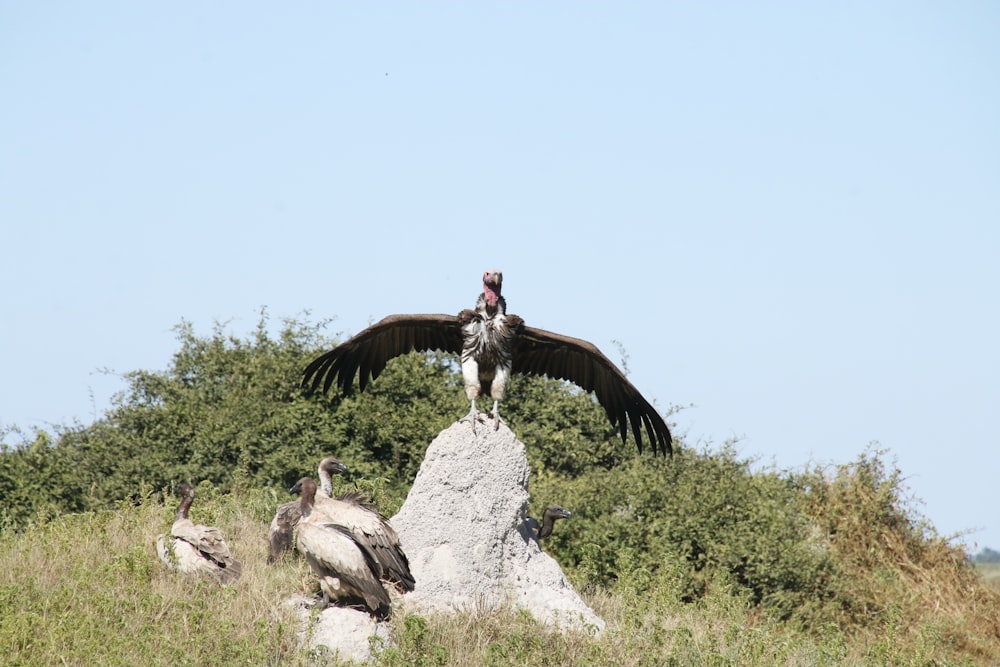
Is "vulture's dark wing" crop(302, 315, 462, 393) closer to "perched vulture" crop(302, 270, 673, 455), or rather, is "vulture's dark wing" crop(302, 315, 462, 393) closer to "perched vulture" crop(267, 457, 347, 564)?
"perched vulture" crop(302, 270, 673, 455)

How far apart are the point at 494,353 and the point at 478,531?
1.28 metres

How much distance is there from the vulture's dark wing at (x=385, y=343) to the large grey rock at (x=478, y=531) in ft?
3.29

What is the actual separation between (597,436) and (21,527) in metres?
6.19

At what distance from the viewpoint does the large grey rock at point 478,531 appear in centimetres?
970

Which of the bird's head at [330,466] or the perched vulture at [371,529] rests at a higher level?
the bird's head at [330,466]

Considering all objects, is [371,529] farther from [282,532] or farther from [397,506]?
[397,506]

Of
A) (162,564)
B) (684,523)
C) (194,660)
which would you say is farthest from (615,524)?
(194,660)

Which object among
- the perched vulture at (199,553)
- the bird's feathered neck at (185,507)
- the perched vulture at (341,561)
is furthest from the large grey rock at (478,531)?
the bird's feathered neck at (185,507)

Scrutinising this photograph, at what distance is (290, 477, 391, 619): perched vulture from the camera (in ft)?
29.1

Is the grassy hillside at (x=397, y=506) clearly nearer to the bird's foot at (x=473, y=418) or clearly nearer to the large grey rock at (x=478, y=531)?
the large grey rock at (x=478, y=531)

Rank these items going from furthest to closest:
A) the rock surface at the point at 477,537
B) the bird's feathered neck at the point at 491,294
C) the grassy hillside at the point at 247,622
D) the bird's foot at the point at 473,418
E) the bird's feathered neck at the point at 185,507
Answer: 1. the bird's feathered neck at the point at 185,507
2. the bird's feathered neck at the point at 491,294
3. the bird's foot at the point at 473,418
4. the rock surface at the point at 477,537
5. the grassy hillside at the point at 247,622

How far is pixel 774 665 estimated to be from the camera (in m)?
9.59

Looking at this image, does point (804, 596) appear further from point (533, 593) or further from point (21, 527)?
point (21, 527)

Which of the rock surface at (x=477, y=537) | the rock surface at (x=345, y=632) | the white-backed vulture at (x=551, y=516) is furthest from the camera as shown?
the white-backed vulture at (x=551, y=516)
